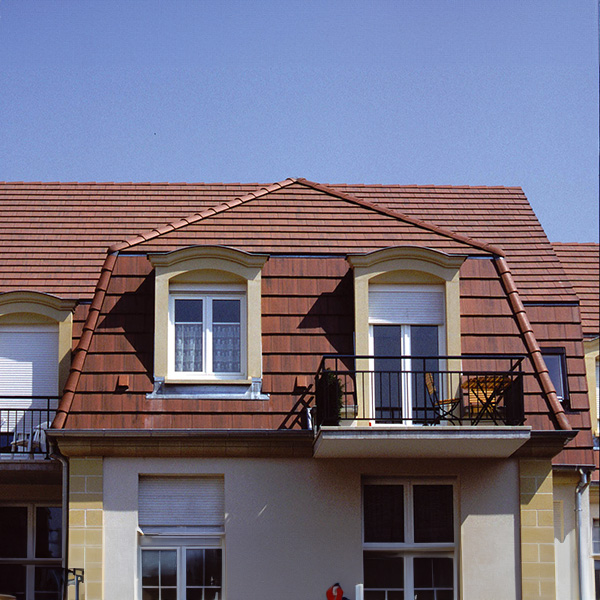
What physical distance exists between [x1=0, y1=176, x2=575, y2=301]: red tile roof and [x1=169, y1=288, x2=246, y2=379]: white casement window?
1.15 meters

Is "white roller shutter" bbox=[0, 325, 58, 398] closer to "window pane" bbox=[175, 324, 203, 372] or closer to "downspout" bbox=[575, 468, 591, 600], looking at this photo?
"window pane" bbox=[175, 324, 203, 372]

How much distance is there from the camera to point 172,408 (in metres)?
18.2

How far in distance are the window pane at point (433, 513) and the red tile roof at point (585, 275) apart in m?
4.75

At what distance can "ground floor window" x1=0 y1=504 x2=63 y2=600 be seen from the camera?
19438 millimetres

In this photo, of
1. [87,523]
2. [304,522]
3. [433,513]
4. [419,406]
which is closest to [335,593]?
[304,522]

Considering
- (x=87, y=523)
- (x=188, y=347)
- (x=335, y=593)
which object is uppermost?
(x=188, y=347)

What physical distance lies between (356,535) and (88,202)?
859cm

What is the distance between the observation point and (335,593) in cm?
1769

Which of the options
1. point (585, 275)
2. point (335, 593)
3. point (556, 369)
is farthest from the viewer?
point (585, 275)

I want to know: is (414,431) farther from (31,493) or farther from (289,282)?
(31,493)

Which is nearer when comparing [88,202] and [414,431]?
[414,431]

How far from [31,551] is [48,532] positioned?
15.3 inches

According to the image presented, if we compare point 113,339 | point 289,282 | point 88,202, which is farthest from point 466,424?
point 88,202

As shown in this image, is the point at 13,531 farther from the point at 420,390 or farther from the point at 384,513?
the point at 420,390
